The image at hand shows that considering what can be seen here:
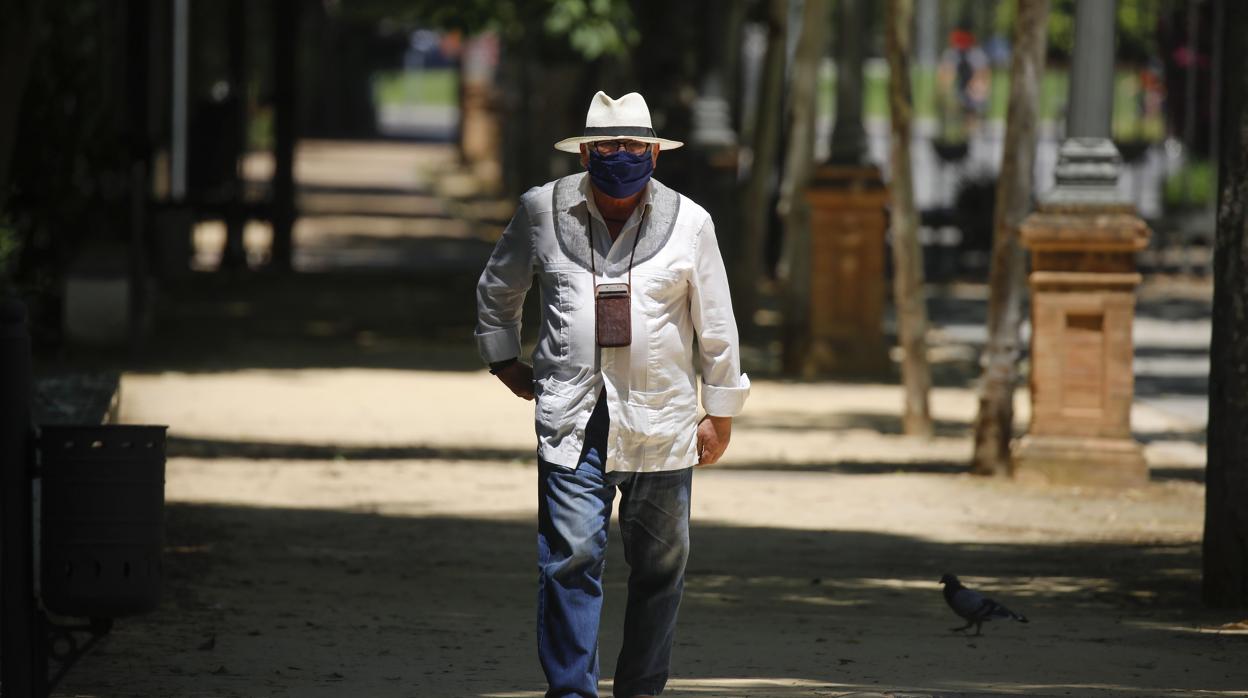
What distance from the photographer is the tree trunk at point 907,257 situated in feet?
45.3

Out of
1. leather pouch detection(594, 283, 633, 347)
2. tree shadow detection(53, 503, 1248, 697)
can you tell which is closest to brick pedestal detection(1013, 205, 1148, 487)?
tree shadow detection(53, 503, 1248, 697)

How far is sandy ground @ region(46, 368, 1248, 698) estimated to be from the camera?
22.9 ft

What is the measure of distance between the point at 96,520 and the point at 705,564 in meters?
4.47

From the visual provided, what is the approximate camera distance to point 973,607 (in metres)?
7.68

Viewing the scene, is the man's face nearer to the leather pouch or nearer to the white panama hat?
the white panama hat

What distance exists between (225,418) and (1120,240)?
19.2 feet

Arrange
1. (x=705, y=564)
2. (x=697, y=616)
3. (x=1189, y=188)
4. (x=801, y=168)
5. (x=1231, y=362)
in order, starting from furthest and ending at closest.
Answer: (x=1189, y=188) < (x=801, y=168) < (x=705, y=564) < (x=1231, y=362) < (x=697, y=616)

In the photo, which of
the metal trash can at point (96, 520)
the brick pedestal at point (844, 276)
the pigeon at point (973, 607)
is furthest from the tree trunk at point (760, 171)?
the metal trash can at point (96, 520)

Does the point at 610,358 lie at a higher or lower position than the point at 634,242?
lower

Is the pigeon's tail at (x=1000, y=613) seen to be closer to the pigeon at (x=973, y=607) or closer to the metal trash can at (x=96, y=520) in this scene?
the pigeon at (x=973, y=607)

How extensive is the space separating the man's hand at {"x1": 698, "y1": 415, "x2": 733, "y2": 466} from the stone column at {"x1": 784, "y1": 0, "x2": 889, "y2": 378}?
37.8ft

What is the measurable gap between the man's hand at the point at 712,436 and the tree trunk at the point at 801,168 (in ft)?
38.0

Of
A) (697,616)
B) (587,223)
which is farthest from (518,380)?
(697,616)

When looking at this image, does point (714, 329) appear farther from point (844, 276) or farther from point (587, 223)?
point (844, 276)
